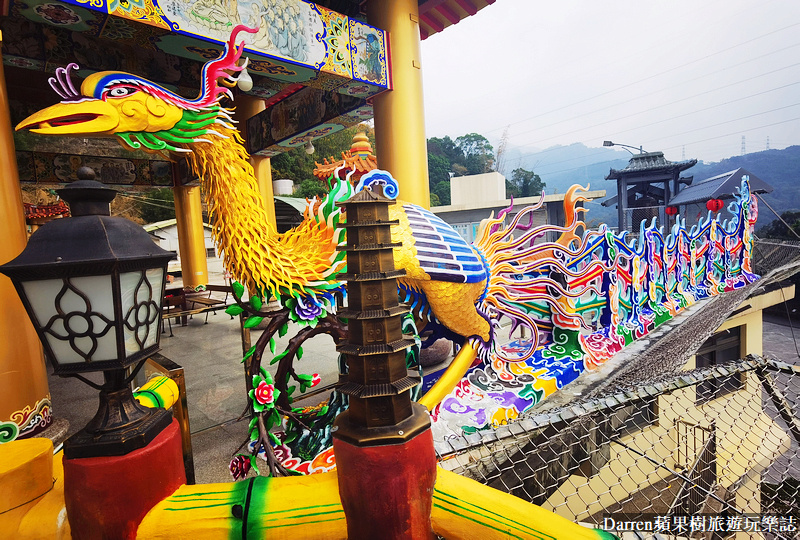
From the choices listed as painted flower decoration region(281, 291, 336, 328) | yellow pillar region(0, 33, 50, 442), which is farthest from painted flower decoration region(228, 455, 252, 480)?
yellow pillar region(0, 33, 50, 442)

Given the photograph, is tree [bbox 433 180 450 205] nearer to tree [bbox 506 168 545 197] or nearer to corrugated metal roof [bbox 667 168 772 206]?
tree [bbox 506 168 545 197]

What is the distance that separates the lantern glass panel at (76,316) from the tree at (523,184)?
1247 inches

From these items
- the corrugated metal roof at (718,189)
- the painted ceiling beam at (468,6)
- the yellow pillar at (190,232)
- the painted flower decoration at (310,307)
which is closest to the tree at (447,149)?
the corrugated metal roof at (718,189)

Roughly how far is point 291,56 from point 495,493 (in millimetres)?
4284

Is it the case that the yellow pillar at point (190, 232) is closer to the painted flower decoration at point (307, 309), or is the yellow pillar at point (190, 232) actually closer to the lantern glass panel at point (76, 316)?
the painted flower decoration at point (307, 309)

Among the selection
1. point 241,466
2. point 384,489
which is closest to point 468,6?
point 241,466

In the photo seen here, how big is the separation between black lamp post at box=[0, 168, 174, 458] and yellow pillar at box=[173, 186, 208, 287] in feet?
33.8

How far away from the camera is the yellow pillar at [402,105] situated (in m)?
4.99

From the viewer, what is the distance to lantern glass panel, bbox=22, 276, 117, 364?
88 cm

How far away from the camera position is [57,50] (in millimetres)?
4891

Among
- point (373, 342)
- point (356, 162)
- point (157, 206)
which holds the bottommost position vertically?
point (373, 342)

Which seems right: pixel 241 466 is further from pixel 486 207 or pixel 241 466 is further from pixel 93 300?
pixel 486 207

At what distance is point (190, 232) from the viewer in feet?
33.7

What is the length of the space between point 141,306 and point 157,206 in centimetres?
1946
